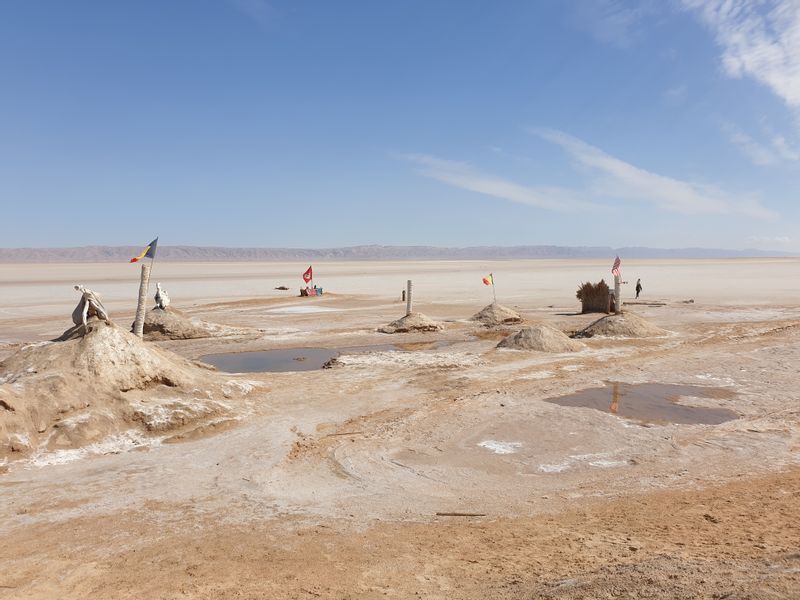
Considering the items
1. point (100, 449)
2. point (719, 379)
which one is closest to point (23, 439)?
point (100, 449)

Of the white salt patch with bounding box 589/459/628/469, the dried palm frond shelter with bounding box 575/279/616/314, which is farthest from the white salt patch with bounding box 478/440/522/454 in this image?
the dried palm frond shelter with bounding box 575/279/616/314

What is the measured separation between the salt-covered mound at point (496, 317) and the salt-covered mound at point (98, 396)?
48.0 ft

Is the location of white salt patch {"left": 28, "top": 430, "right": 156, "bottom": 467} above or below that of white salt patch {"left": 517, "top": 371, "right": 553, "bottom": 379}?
below

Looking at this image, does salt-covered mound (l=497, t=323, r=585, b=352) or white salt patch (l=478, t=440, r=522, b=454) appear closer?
white salt patch (l=478, t=440, r=522, b=454)

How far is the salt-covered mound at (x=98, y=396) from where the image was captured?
9.12 meters

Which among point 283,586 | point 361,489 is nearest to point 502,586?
point 283,586

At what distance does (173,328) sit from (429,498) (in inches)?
670

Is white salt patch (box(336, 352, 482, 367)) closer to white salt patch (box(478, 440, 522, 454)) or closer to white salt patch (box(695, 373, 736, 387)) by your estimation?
white salt patch (box(695, 373, 736, 387))

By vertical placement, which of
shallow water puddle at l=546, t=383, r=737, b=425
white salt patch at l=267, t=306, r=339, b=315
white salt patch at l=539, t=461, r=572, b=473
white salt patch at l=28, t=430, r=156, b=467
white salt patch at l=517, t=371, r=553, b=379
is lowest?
white salt patch at l=28, t=430, r=156, b=467

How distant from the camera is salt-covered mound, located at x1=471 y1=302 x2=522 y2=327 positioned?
24.5m

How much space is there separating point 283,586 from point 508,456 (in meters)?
4.70

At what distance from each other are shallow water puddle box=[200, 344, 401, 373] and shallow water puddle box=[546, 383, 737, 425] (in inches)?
302

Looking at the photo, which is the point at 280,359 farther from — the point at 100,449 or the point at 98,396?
the point at 100,449

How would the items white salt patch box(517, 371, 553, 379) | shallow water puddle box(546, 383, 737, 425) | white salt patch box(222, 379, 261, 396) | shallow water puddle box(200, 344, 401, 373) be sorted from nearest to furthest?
shallow water puddle box(546, 383, 737, 425) → white salt patch box(222, 379, 261, 396) → white salt patch box(517, 371, 553, 379) → shallow water puddle box(200, 344, 401, 373)
